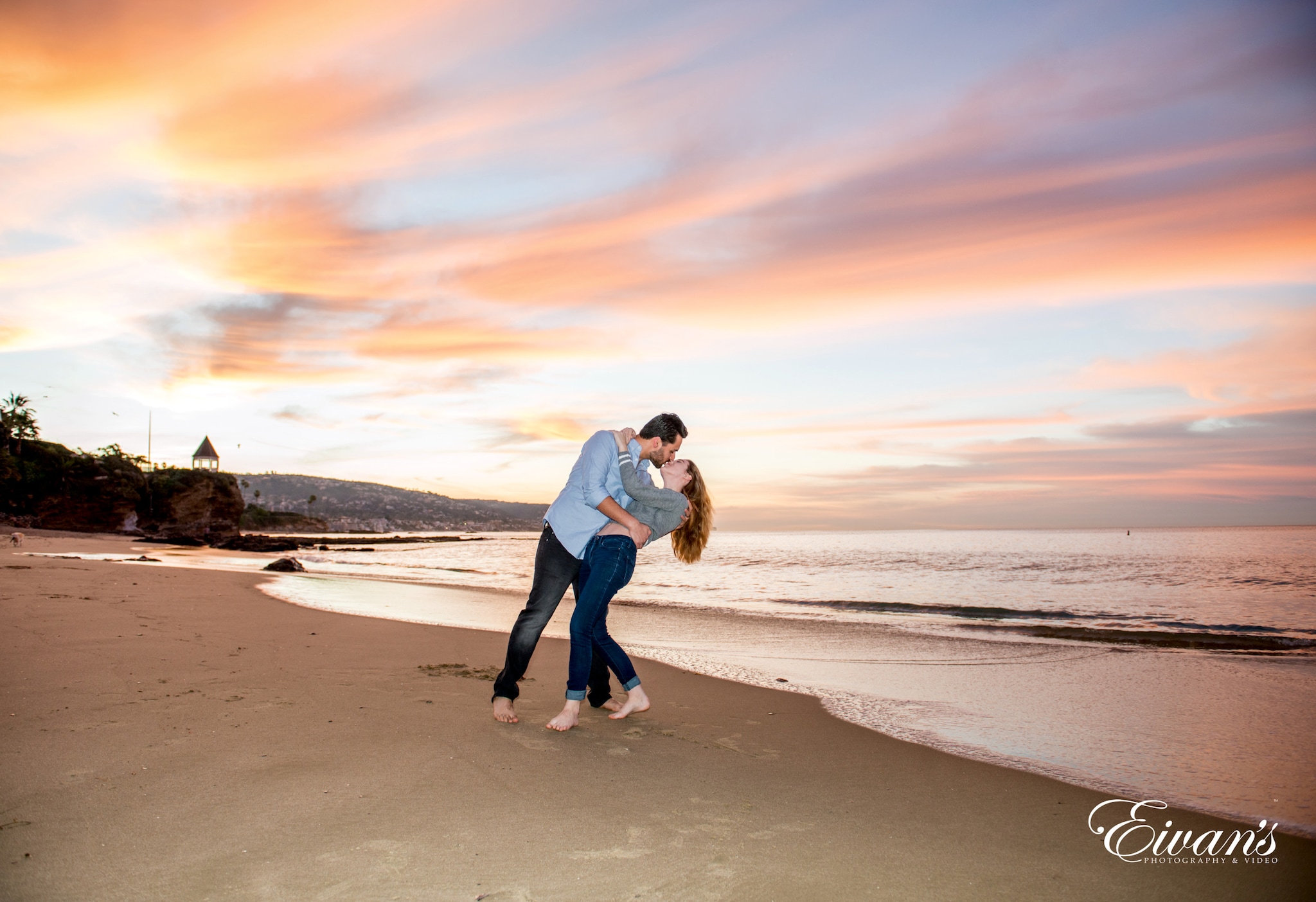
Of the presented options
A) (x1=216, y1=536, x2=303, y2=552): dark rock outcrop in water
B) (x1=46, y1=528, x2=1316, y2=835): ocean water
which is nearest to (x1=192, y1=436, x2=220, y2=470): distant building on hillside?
(x1=216, y1=536, x2=303, y2=552): dark rock outcrop in water

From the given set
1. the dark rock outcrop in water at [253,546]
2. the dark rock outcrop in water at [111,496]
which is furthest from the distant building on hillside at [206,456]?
the dark rock outcrop in water at [253,546]

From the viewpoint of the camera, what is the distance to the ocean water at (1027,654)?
4238 millimetres

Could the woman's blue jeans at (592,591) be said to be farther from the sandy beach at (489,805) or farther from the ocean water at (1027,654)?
the ocean water at (1027,654)

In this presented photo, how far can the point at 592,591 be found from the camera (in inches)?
174

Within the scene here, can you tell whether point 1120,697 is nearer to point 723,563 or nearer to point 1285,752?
point 1285,752

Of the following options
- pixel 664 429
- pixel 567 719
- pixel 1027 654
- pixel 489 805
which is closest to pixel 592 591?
pixel 567 719

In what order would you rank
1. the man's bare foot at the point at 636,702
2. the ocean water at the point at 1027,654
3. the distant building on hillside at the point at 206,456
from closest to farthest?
the ocean water at the point at 1027,654, the man's bare foot at the point at 636,702, the distant building on hillside at the point at 206,456

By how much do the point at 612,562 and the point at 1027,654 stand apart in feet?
21.1

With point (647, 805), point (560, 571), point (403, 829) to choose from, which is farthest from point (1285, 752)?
point (403, 829)

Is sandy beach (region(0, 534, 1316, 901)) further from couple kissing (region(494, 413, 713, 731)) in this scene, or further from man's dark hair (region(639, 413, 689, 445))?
man's dark hair (region(639, 413, 689, 445))

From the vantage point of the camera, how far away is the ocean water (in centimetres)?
424

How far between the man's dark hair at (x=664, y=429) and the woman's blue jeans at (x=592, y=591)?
643 mm

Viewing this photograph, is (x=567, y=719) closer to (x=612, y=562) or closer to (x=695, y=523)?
(x=612, y=562)

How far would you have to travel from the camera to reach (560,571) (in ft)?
14.7
